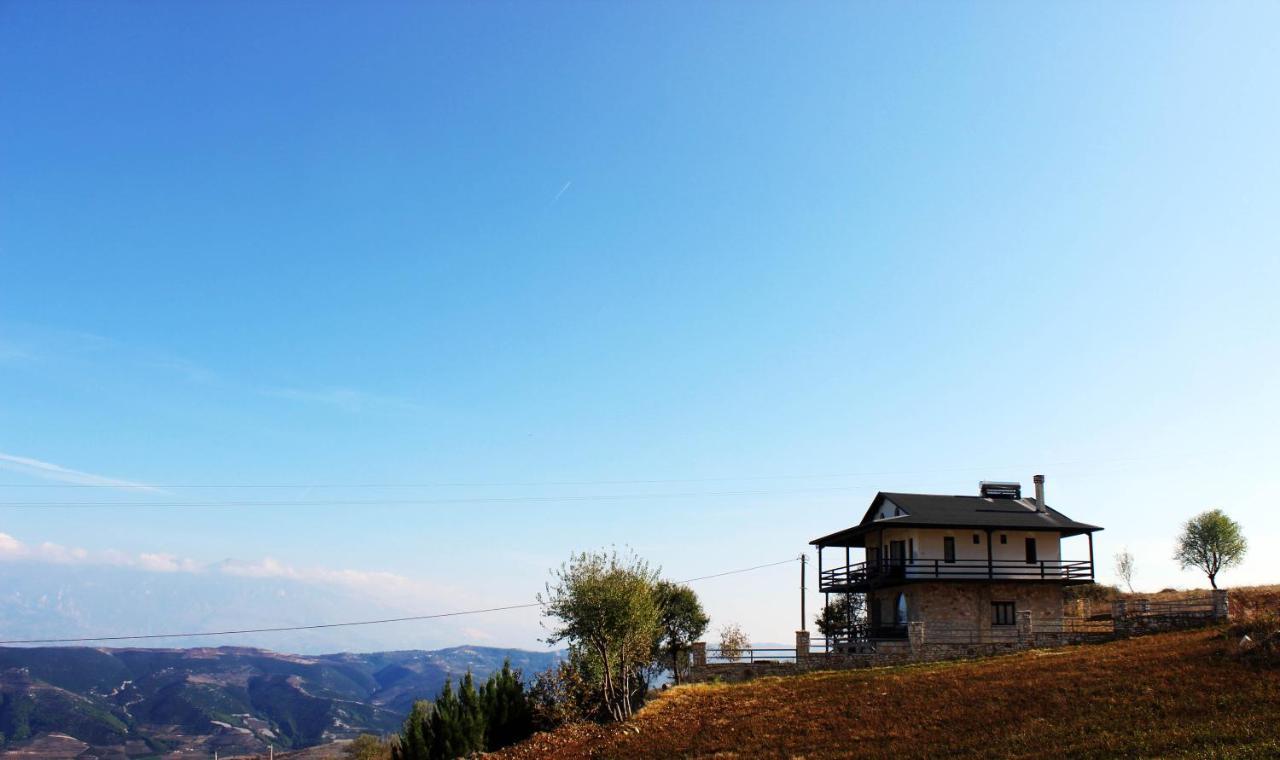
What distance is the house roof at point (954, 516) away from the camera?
48.5 m

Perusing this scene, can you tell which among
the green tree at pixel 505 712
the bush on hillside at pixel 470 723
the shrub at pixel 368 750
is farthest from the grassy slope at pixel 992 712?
the shrub at pixel 368 750

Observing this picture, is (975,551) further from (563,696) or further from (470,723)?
(470,723)

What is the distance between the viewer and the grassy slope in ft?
76.9

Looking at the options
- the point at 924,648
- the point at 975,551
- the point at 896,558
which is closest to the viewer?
the point at 924,648

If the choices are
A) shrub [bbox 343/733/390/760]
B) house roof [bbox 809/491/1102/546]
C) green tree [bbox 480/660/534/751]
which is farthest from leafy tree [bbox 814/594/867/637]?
shrub [bbox 343/733/390/760]

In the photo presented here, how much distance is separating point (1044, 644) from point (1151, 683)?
14.1m

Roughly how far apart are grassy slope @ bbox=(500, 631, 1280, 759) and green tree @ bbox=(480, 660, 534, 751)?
4.83 m

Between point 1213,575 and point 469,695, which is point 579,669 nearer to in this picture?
point 469,695

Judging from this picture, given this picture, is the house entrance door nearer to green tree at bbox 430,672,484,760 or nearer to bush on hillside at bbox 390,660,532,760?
bush on hillside at bbox 390,660,532,760

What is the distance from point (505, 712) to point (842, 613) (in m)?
28.9

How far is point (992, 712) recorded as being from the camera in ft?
93.6

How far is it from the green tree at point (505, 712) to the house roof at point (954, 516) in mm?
21634

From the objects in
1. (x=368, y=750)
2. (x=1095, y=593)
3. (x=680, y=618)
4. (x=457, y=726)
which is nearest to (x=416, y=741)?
(x=457, y=726)

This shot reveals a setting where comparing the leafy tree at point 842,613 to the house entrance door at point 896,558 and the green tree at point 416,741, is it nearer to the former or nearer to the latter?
the house entrance door at point 896,558
